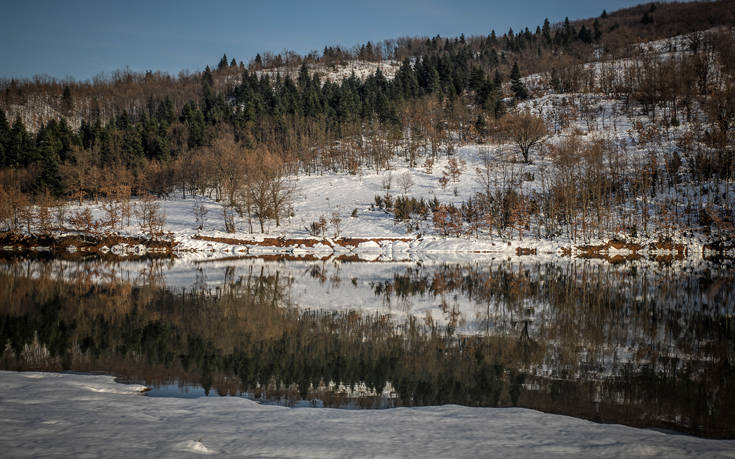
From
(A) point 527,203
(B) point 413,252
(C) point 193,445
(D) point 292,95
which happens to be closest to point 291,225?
(B) point 413,252

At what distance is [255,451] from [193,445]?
731 mm

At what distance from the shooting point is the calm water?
27.2 ft

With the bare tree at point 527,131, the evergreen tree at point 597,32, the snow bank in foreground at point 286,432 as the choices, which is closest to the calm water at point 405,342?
the snow bank in foreground at point 286,432

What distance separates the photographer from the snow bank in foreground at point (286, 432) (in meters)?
5.46

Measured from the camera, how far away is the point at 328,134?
82.5 meters

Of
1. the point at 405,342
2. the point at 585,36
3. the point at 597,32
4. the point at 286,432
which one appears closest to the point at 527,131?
the point at 405,342

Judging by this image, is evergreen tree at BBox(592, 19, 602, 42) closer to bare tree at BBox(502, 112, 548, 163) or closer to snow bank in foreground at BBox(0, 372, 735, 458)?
bare tree at BBox(502, 112, 548, 163)

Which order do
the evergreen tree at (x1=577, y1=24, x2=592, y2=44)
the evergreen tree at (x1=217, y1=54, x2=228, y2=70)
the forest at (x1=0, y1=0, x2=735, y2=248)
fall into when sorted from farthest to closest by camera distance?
the evergreen tree at (x1=217, y1=54, x2=228, y2=70)
the evergreen tree at (x1=577, y1=24, x2=592, y2=44)
the forest at (x1=0, y1=0, x2=735, y2=248)

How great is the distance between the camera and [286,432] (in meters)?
6.14

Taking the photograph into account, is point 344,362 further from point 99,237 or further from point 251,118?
point 251,118

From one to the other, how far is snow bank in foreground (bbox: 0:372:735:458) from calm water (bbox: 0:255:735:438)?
0.85 metres

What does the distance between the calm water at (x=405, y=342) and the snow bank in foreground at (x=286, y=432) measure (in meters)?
0.85

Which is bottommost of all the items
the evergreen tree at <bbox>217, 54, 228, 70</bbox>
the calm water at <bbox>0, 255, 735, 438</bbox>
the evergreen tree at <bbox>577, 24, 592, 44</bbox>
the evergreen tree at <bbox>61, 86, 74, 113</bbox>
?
the calm water at <bbox>0, 255, 735, 438</bbox>

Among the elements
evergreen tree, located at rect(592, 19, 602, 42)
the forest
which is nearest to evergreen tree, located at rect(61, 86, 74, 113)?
the forest
